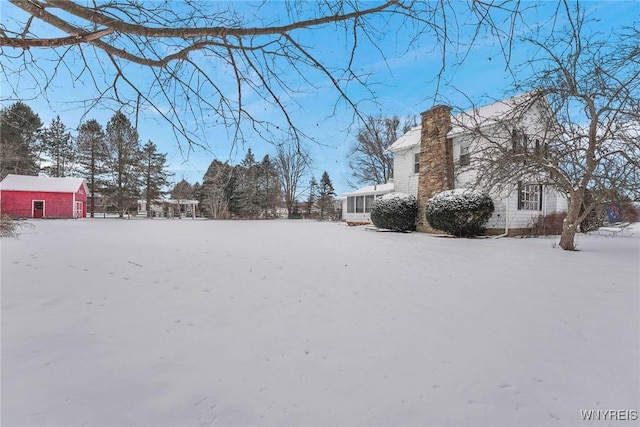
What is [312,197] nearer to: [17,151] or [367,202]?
[367,202]

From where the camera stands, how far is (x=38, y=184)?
21266 millimetres

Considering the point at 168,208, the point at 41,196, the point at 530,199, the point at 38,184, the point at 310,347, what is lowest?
the point at 310,347

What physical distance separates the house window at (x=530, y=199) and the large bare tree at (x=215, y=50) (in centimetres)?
1034

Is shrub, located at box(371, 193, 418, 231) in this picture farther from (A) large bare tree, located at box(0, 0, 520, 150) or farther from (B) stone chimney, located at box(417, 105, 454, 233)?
(A) large bare tree, located at box(0, 0, 520, 150)

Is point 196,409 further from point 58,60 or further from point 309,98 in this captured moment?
point 58,60

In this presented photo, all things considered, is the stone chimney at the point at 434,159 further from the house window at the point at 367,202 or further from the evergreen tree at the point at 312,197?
the evergreen tree at the point at 312,197

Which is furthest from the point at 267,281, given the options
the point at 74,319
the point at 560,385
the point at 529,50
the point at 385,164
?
the point at 385,164

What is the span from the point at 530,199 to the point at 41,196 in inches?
1171

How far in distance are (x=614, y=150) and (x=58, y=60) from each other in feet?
31.4

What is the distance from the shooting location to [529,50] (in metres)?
5.77

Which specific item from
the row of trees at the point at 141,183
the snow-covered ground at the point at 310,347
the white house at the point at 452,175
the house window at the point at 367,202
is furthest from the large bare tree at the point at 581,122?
the house window at the point at 367,202

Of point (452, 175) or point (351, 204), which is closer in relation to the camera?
point (452, 175)

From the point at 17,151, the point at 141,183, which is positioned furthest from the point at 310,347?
the point at 141,183

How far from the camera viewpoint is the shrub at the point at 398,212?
1240 cm
